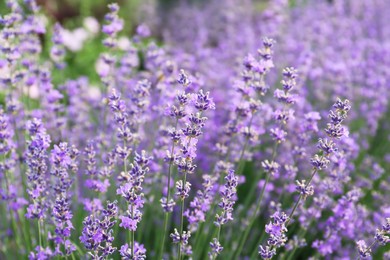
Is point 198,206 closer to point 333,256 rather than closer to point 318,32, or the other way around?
point 333,256

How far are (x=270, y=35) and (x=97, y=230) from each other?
387 cm

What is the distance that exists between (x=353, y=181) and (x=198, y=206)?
2521 millimetres

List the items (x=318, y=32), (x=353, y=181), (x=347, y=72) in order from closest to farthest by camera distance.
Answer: (x=353, y=181) → (x=347, y=72) → (x=318, y=32)

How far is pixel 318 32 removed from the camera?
5.84 meters

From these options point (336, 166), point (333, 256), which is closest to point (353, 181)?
point (333, 256)

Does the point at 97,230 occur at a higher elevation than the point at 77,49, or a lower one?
lower

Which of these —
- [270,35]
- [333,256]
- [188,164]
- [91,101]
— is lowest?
[188,164]

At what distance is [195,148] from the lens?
2.14m

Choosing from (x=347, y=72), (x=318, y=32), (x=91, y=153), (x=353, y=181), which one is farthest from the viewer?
(x=318, y=32)

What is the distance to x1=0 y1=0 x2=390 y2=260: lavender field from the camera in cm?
234

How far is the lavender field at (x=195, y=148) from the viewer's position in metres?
2.34

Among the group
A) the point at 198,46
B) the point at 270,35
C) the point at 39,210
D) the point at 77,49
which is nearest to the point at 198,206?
the point at 39,210

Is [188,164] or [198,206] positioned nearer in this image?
[188,164]

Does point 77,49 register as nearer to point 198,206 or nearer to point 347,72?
point 347,72
